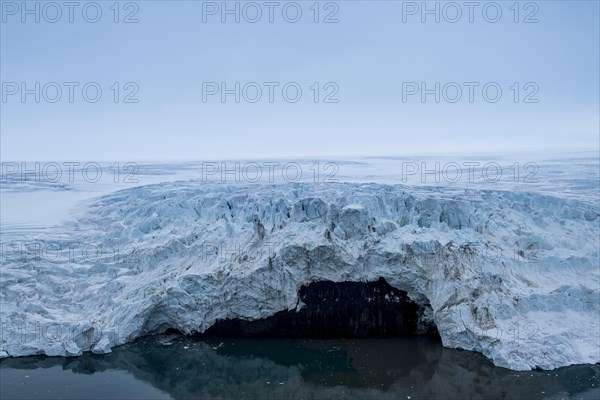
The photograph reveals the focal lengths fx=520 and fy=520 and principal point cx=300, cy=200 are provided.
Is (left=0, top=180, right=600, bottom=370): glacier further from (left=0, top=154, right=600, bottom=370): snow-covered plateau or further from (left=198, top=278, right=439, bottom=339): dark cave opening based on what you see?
(left=198, top=278, right=439, bottom=339): dark cave opening

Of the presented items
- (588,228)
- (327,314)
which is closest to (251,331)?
(327,314)

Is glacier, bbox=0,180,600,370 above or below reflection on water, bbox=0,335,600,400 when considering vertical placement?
above

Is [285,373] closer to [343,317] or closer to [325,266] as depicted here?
[343,317]

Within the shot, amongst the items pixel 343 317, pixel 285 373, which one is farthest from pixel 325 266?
pixel 285 373

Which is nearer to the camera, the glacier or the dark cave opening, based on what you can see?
the glacier

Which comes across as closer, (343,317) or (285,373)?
(285,373)

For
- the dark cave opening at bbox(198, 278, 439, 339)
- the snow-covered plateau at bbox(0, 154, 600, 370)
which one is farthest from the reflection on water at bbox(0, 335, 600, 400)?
the snow-covered plateau at bbox(0, 154, 600, 370)
